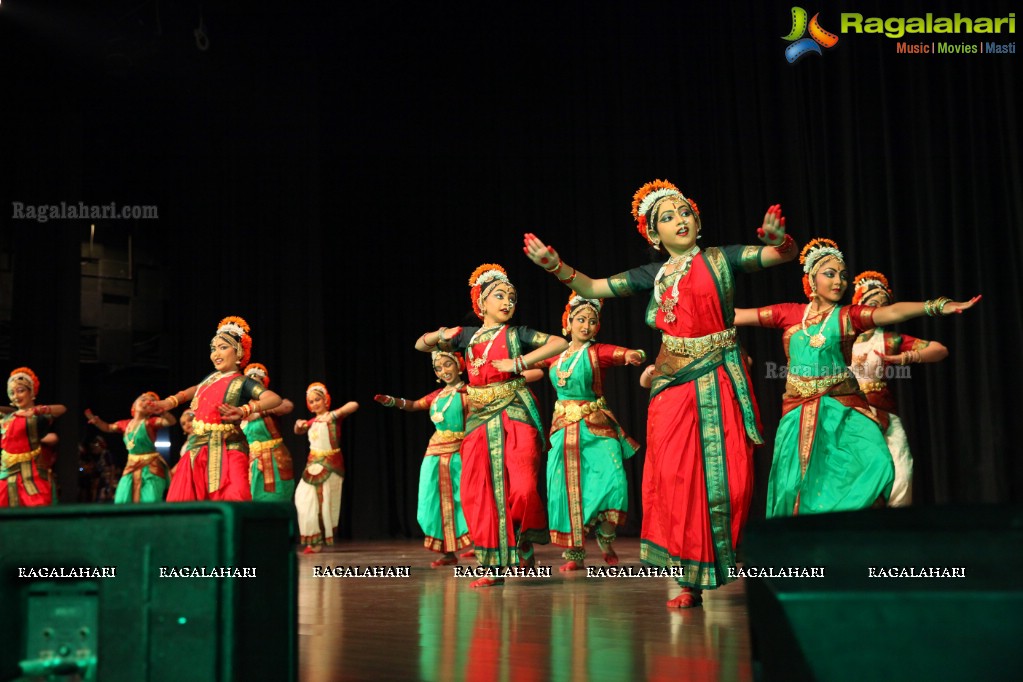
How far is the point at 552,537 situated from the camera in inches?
246

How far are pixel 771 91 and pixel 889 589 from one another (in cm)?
733

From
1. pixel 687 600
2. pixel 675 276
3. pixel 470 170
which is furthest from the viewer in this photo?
pixel 470 170

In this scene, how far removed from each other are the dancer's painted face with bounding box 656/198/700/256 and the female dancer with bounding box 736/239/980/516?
882mm

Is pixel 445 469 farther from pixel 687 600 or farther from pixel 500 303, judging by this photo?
pixel 687 600

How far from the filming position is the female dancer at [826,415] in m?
4.97

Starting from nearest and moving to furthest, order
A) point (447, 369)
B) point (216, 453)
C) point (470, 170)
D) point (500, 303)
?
point (500, 303) < point (216, 453) < point (447, 369) < point (470, 170)

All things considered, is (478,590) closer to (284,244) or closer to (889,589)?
(889,589)

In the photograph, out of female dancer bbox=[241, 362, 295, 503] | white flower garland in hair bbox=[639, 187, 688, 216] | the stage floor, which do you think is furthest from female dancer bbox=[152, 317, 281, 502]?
white flower garland in hair bbox=[639, 187, 688, 216]

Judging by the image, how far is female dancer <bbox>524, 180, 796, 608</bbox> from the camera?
3.90 metres

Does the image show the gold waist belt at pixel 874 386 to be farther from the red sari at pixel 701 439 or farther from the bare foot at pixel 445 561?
the bare foot at pixel 445 561

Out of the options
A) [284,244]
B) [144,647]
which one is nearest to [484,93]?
[284,244]

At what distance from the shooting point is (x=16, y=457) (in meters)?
8.75

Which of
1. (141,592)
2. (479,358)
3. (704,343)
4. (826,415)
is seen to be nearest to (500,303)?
(479,358)

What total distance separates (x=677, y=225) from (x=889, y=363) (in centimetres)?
243
